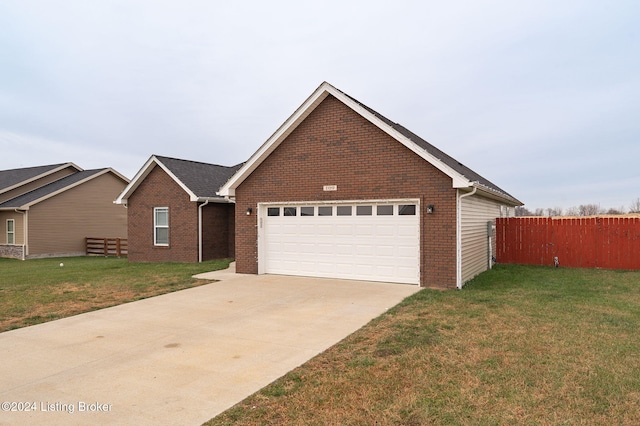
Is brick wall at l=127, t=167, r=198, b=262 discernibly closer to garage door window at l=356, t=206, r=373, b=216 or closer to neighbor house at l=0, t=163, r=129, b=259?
neighbor house at l=0, t=163, r=129, b=259

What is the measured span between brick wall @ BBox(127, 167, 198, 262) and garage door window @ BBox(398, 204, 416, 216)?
10487 mm

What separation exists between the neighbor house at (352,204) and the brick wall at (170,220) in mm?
→ 5720

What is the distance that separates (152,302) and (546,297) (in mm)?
9097

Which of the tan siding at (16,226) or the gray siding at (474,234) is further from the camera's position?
the tan siding at (16,226)

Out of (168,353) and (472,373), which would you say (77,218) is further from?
(472,373)

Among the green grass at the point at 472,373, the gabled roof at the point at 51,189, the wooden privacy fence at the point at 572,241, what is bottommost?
the green grass at the point at 472,373

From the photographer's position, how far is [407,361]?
17.0 feet

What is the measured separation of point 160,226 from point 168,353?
1479 centimetres

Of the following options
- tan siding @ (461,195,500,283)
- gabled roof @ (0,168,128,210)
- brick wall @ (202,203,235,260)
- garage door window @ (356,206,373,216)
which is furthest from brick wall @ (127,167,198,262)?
tan siding @ (461,195,500,283)

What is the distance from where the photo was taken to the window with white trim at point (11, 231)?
2400cm

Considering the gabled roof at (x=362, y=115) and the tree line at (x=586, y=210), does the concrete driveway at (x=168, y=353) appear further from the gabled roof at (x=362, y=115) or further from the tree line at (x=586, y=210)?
the tree line at (x=586, y=210)

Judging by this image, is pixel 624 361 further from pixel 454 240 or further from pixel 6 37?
pixel 6 37

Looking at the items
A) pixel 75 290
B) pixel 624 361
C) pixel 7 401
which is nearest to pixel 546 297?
pixel 624 361

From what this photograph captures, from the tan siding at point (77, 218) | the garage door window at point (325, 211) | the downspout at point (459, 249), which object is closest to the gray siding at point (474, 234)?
the downspout at point (459, 249)
